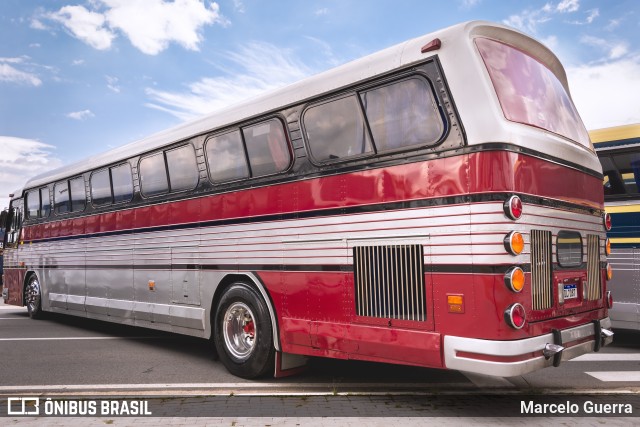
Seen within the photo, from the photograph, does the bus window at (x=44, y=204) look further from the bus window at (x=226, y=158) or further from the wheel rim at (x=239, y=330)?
the wheel rim at (x=239, y=330)

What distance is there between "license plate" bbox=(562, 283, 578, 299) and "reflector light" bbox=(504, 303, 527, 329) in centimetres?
99

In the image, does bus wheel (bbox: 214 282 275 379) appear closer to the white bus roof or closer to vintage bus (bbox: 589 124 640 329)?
the white bus roof

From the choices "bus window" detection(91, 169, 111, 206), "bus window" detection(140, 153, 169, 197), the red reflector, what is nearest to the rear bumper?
the red reflector

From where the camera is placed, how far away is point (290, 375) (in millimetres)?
6695

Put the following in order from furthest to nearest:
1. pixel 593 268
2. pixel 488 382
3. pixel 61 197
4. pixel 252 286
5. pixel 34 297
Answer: pixel 34 297 → pixel 61 197 → pixel 252 286 → pixel 488 382 → pixel 593 268

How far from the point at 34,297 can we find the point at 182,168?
7.19 metres

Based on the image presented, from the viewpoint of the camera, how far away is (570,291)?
18.1 feet

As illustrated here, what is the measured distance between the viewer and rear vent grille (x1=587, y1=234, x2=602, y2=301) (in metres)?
5.95

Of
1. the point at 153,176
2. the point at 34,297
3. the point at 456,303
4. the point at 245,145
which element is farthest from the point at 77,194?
the point at 456,303

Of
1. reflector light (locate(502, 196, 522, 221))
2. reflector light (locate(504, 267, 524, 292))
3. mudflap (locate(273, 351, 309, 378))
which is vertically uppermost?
reflector light (locate(502, 196, 522, 221))

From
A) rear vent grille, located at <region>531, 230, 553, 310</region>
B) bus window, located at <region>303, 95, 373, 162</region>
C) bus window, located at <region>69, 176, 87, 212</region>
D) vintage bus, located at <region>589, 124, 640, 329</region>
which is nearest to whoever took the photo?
rear vent grille, located at <region>531, 230, 553, 310</region>

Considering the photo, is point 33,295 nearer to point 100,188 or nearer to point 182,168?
point 100,188

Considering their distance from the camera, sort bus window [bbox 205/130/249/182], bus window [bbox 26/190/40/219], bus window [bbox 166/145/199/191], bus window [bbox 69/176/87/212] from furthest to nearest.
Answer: bus window [bbox 26/190/40/219], bus window [bbox 69/176/87/212], bus window [bbox 166/145/199/191], bus window [bbox 205/130/249/182]

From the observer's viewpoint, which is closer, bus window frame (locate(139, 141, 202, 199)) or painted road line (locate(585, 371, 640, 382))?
painted road line (locate(585, 371, 640, 382))
